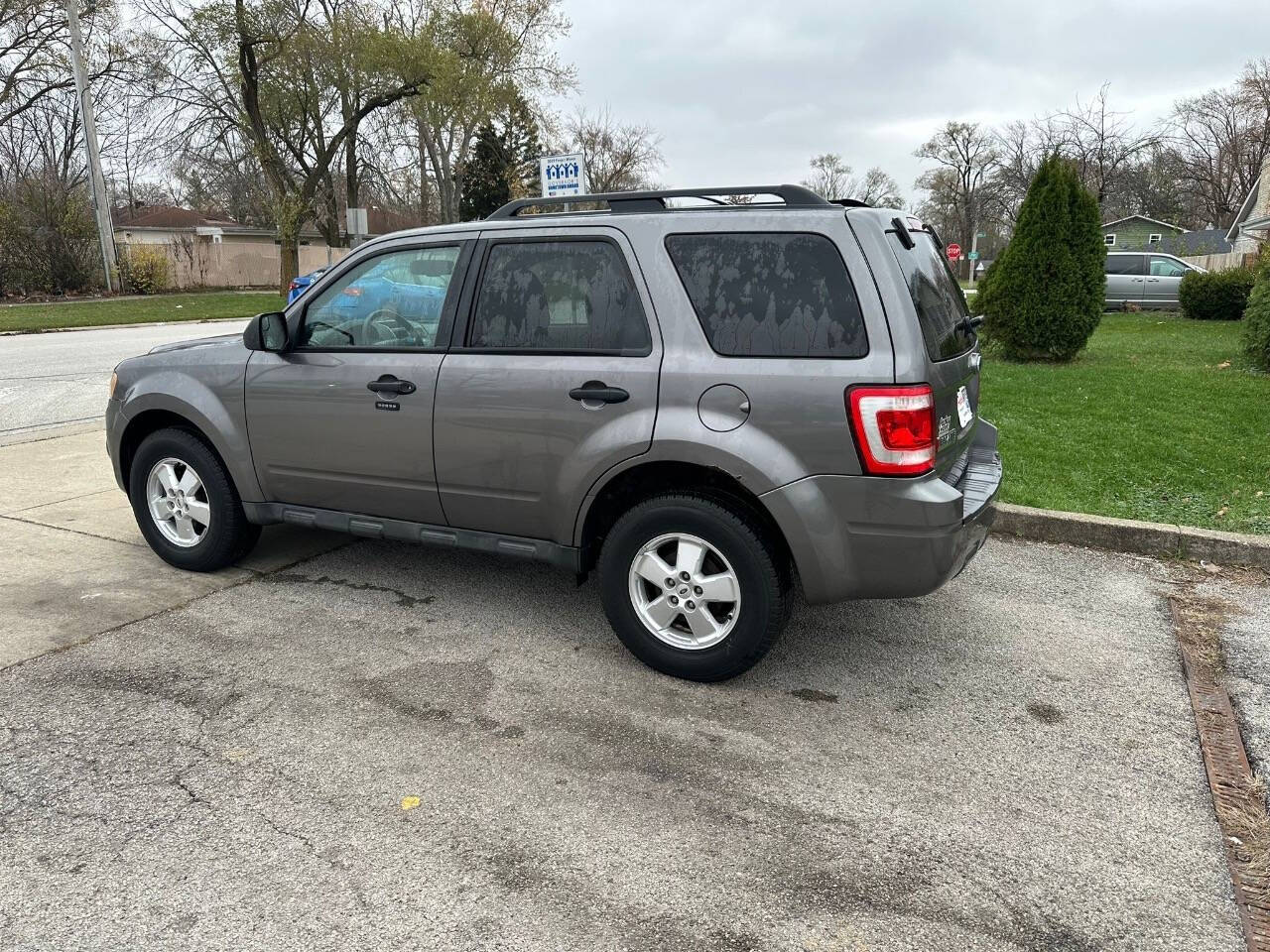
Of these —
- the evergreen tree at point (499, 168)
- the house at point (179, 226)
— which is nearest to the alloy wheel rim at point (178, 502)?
the evergreen tree at point (499, 168)

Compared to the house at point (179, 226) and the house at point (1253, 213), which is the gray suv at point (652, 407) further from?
the house at point (179, 226)

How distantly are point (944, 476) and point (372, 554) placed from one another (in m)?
3.22

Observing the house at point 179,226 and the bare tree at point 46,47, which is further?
the house at point 179,226

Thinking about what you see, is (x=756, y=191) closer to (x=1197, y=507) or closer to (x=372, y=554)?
(x=372, y=554)

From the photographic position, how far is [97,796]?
9.65 feet

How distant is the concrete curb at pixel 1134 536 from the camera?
17.1 feet

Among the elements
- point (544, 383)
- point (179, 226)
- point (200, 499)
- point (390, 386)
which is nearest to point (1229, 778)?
point (544, 383)

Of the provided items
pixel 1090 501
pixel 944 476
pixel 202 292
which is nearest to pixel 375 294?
pixel 944 476

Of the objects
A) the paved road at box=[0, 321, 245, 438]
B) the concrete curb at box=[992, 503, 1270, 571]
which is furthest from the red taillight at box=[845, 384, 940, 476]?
the paved road at box=[0, 321, 245, 438]

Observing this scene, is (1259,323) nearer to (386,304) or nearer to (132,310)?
(386,304)

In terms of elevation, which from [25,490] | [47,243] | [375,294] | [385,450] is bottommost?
[25,490]

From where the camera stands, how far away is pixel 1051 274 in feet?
36.9

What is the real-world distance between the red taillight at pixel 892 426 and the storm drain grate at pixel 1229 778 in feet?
4.63

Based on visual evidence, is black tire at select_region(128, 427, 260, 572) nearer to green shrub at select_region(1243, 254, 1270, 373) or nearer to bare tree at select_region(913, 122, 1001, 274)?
green shrub at select_region(1243, 254, 1270, 373)
